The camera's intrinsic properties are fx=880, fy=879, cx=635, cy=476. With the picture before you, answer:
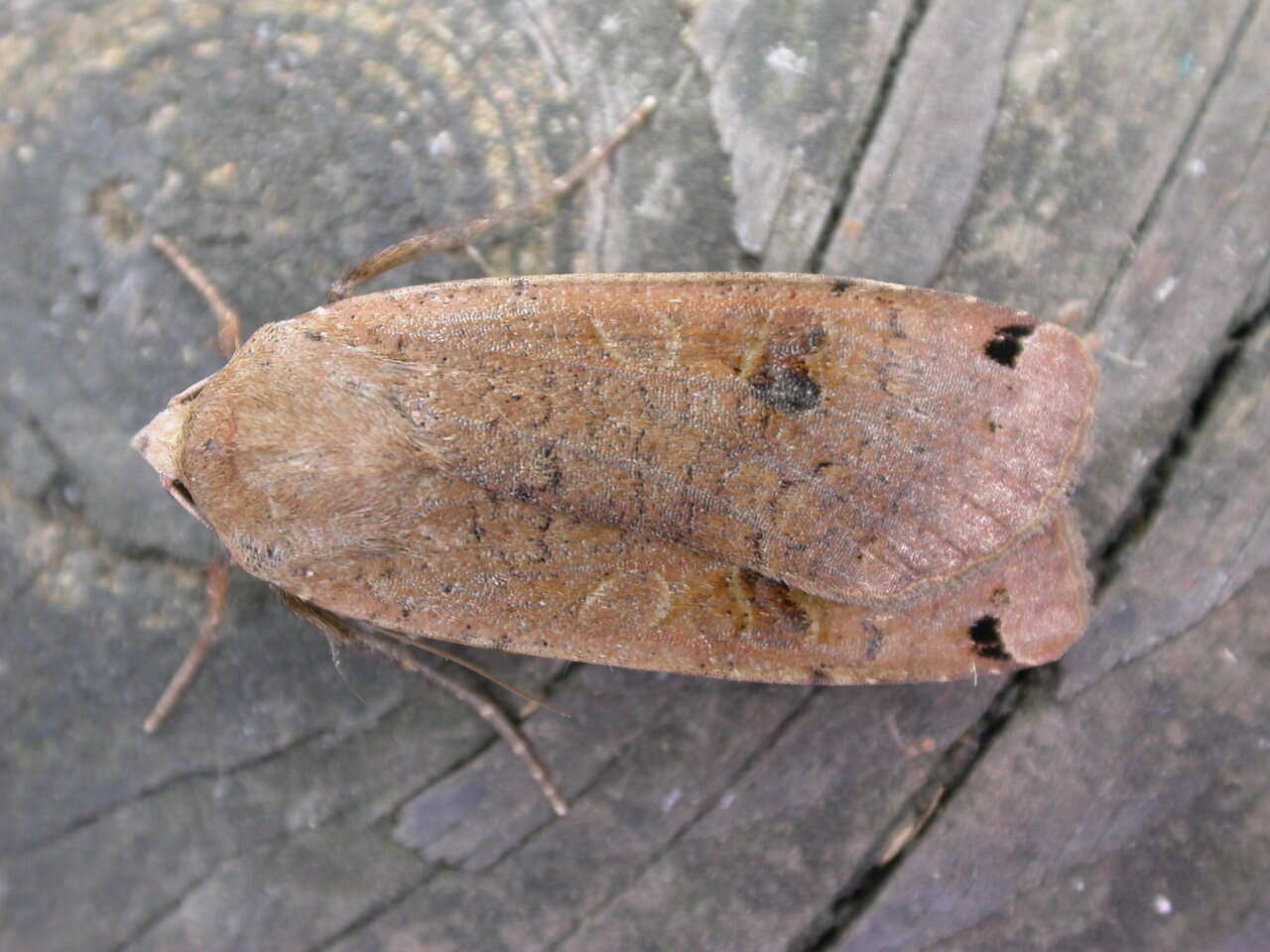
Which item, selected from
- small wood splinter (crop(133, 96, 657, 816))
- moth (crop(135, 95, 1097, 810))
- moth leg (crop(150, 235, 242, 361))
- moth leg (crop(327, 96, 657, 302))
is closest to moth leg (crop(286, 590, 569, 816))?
small wood splinter (crop(133, 96, 657, 816))

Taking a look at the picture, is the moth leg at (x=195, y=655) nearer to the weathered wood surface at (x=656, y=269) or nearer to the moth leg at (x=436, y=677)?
the weathered wood surface at (x=656, y=269)

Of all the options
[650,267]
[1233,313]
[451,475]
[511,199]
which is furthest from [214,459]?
[1233,313]

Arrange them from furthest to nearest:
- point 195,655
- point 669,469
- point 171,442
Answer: point 195,655
point 171,442
point 669,469

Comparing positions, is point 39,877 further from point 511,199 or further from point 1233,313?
point 1233,313

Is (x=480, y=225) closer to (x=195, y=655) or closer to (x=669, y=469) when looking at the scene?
(x=669, y=469)

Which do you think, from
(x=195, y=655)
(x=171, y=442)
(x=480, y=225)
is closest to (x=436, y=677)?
(x=195, y=655)

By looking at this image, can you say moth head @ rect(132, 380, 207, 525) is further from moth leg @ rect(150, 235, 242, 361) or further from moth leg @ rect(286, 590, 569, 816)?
moth leg @ rect(286, 590, 569, 816)
